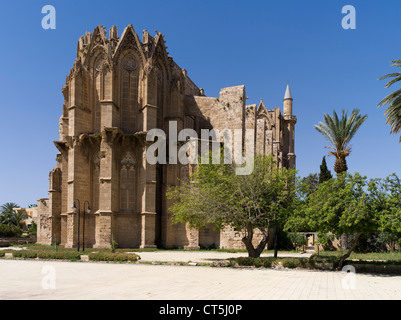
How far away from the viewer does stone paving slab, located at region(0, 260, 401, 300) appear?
9625mm

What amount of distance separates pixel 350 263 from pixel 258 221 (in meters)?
4.88

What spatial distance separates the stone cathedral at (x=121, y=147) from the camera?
32.0 m

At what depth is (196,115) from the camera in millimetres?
38562

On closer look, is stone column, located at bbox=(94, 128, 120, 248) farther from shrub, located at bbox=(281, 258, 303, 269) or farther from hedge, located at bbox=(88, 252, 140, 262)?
shrub, located at bbox=(281, 258, 303, 269)

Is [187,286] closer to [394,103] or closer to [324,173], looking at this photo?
[394,103]

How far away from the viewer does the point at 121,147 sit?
33156 mm

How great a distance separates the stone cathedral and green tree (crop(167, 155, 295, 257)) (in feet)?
37.8

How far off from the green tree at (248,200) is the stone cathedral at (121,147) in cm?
1153

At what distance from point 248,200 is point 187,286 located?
364 inches

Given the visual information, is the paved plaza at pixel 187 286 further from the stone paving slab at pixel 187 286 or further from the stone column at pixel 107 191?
the stone column at pixel 107 191

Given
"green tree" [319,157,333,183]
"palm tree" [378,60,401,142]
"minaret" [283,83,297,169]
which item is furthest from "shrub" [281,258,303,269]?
"minaret" [283,83,297,169]

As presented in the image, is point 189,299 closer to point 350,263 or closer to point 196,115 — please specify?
point 350,263

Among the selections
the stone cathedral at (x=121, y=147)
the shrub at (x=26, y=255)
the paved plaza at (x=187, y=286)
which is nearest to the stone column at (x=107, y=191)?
the stone cathedral at (x=121, y=147)
